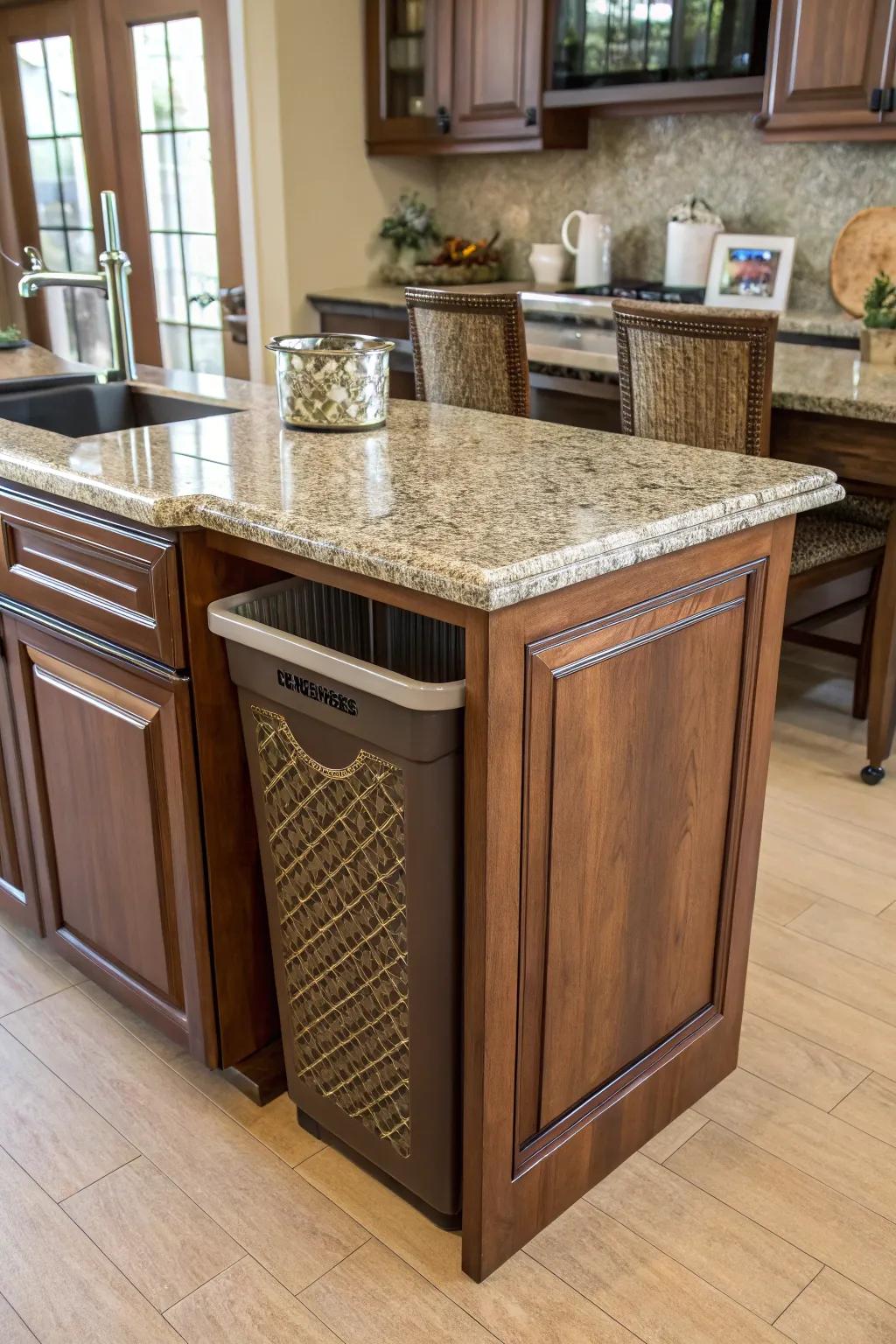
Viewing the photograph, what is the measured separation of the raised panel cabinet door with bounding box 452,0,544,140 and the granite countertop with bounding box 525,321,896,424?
3.58 ft

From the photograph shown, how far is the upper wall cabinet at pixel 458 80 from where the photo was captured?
415cm

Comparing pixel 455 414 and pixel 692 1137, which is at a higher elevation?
pixel 455 414

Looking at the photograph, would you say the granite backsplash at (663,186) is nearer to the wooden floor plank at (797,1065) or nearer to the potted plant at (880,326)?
the potted plant at (880,326)

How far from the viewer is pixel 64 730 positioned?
174cm

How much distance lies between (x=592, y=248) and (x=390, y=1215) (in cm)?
370

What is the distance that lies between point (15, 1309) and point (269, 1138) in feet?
1.30

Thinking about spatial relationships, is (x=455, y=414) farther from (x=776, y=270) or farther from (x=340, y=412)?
(x=776, y=270)

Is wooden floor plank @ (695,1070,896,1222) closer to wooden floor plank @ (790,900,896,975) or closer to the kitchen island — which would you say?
the kitchen island

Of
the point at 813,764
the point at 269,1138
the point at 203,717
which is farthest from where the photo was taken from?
the point at 813,764

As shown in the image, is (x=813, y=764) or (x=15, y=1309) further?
(x=813, y=764)

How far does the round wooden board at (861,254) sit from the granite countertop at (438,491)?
2.31 m

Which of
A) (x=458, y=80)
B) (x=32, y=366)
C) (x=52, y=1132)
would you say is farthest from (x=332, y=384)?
(x=458, y=80)

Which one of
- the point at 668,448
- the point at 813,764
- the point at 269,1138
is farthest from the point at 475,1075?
the point at 813,764

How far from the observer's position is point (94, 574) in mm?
1579
